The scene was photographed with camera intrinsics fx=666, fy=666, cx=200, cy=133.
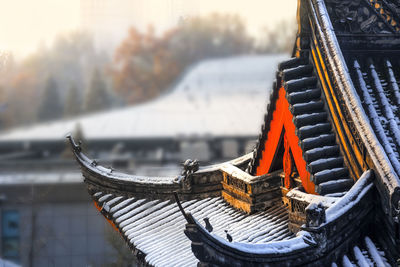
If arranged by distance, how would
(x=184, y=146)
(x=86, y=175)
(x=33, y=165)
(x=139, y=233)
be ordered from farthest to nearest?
(x=184, y=146) → (x=33, y=165) → (x=86, y=175) → (x=139, y=233)

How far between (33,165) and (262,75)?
11.5 m

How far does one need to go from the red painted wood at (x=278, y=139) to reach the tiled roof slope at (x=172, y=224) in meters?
0.54

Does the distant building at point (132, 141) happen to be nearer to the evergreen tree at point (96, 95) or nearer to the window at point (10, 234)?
the window at point (10, 234)

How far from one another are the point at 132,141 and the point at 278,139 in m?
23.0

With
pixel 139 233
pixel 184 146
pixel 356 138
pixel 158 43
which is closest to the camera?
pixel 356 138

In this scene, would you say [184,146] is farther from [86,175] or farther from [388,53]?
[388,53]

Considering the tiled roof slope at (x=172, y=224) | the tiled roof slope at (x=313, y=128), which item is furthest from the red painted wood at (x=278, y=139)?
the tiled roof slope at (x=172, y=224)

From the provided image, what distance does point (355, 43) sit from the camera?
6.54 metres

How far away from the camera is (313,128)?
6273 mm

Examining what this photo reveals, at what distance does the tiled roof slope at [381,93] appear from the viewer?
5.79m

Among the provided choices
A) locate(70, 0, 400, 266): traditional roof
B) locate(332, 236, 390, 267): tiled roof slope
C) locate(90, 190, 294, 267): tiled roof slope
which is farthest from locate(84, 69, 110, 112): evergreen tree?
locate(332, 236, 390, 267): tiled roof slope

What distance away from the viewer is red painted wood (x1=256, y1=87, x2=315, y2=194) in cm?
672

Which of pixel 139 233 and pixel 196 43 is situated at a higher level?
pixel 196 43

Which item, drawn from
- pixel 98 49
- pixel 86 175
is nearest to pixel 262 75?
pixel 98 49
